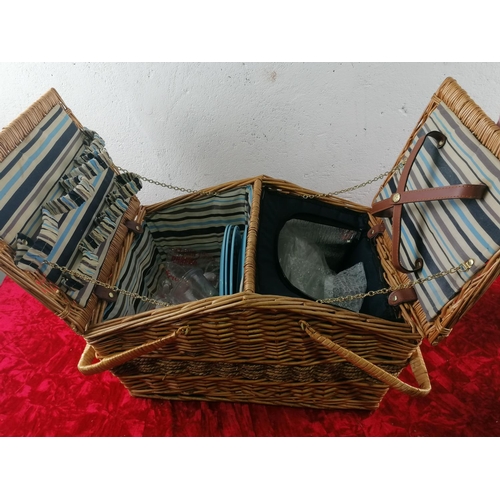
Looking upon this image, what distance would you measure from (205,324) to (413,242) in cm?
48

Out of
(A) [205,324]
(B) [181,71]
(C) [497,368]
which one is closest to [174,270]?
(A) [205,324]

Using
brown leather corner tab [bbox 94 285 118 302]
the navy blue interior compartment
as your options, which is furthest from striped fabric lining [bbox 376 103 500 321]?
brown leather corner tab [bbox 94 285 118 302]

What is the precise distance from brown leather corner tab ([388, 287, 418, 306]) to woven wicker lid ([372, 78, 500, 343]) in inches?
0.6

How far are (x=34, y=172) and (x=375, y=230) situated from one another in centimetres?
83

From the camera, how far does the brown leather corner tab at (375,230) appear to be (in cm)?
93

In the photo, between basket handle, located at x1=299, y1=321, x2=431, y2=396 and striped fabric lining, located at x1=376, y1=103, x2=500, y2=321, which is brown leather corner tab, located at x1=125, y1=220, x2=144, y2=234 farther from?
striped fabric lining, located at x1=376, y1=103, x2=500, y2=321

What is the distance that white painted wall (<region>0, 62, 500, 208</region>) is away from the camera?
1.02 metres

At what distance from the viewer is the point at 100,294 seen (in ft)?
2.68

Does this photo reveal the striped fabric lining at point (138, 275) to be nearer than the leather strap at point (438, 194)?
No

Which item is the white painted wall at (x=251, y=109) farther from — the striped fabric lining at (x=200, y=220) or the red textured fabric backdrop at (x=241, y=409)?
the red textured fabric backdrop at (x=241, y=409)

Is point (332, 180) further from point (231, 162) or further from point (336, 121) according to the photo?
point (231, 162)

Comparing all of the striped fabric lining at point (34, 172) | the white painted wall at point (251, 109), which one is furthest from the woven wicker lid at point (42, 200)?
the white painted wall at point (251, 109)

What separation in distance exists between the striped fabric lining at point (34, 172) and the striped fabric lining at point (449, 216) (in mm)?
798

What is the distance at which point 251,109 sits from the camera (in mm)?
1099
